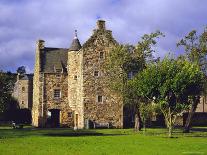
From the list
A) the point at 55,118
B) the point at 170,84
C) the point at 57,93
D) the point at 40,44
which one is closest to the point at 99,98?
the point at 57,93

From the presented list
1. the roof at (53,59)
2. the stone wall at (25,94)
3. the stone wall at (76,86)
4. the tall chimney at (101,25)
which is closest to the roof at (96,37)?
the tall chimney at (101,25)

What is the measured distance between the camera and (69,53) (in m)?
75.1

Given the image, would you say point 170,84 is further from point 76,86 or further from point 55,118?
point 55,118

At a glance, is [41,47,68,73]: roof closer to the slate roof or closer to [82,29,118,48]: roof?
the slate roof

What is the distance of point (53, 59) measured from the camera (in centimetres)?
7744

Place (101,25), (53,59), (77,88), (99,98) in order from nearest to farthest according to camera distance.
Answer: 1. (99,98)
2. (101,25)
3. (77,88)
4. (53,59)

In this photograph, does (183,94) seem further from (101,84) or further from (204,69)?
(101,84)

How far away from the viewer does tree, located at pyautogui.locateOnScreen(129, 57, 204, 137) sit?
5025cm

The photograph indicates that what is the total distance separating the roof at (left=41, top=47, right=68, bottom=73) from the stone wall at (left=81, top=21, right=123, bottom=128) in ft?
27.0

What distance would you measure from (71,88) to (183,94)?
91.1 ft

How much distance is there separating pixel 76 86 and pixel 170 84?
26.2 metres

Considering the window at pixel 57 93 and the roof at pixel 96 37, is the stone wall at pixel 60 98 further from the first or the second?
the roof at pixel 96 37

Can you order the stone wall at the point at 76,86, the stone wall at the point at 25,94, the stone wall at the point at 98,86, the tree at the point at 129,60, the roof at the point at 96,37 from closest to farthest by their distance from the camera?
the tree at the point at 129,60 → the stone wall at the point at 98,86 → the roof at the point at 96,37 → the stone wall at the point at 76,86 → the stone wall at the point at 25,94

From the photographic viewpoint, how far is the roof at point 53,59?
7638cm
